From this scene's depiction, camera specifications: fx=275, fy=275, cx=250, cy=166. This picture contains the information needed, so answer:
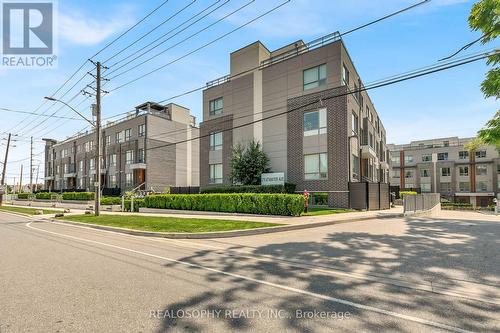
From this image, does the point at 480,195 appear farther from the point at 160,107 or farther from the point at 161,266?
the point at 161,266

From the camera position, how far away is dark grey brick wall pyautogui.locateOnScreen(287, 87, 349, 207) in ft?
69.7

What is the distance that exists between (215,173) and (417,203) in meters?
18.4

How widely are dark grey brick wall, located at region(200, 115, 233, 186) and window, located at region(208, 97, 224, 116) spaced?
934 millimetres

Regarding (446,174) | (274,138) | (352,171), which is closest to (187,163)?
(274,138)

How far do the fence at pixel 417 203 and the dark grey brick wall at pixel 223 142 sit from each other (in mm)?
15422

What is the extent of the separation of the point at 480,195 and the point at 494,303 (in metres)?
62.6

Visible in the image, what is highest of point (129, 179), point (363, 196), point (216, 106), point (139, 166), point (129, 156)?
point (216, 106)

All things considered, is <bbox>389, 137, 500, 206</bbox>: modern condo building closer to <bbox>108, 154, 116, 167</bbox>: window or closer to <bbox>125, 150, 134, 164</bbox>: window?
<bbox>125, 150, 134, 164</bbox>: window

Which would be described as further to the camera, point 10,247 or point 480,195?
point 480,195

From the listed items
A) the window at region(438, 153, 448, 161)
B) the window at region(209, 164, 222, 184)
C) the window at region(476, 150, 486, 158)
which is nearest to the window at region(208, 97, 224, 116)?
the window at region(209, 164, 222, 184)

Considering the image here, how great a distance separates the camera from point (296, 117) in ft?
79.3

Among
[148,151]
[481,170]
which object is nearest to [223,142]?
[148,151]

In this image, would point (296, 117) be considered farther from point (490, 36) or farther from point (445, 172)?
point (445, 172)

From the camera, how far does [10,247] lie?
9266 mm
